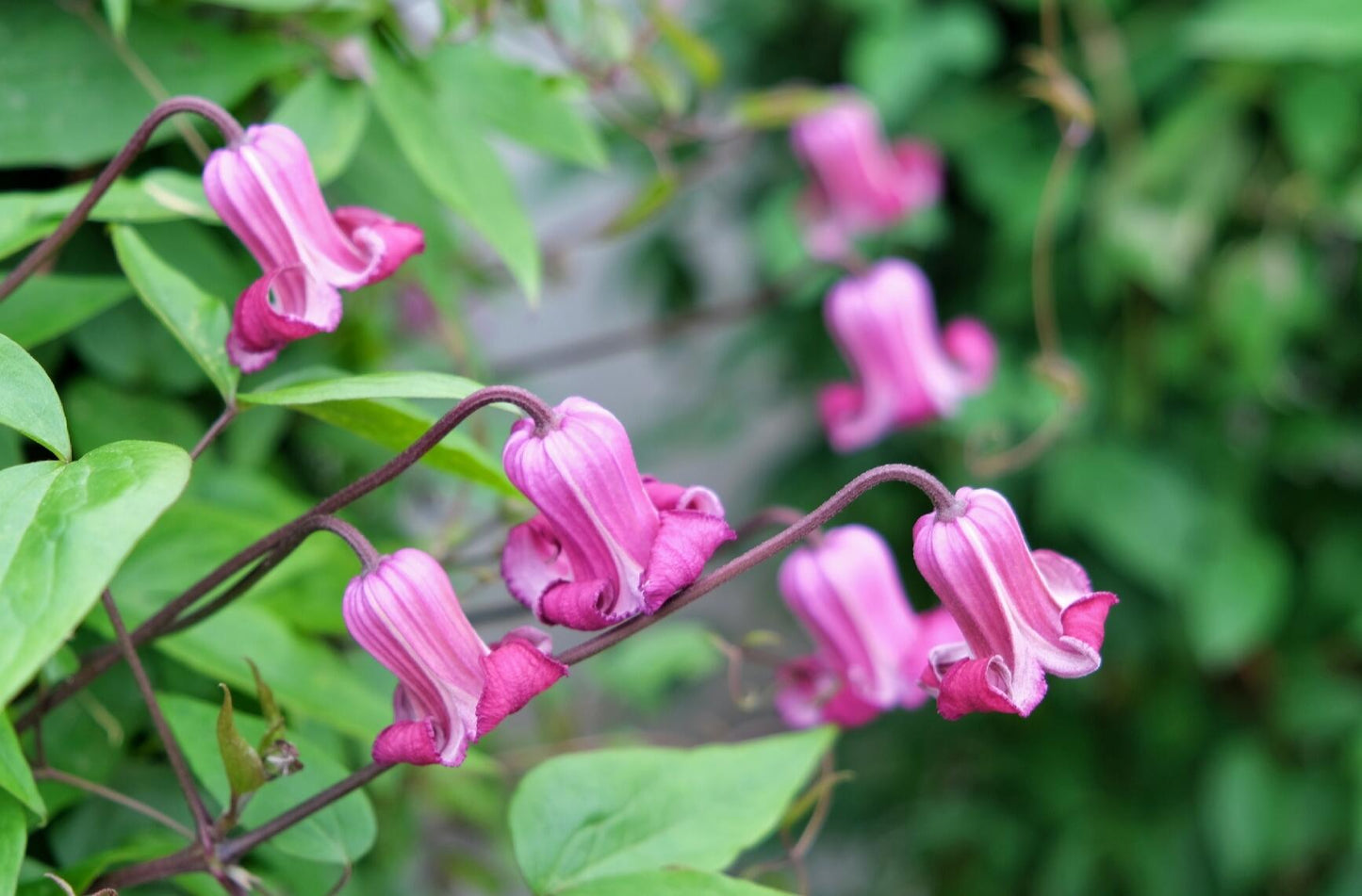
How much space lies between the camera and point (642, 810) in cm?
50

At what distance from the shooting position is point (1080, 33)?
1261 mm

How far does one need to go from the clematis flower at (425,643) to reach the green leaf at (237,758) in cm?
4

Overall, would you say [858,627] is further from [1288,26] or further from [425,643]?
[1288,26]

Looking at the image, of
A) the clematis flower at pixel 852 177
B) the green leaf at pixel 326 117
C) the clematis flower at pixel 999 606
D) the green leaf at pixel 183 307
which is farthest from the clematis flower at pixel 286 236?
the clematis flower at pixel 852 177

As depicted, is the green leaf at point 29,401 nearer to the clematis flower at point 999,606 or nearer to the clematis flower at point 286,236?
the clematis flower at point 286,236

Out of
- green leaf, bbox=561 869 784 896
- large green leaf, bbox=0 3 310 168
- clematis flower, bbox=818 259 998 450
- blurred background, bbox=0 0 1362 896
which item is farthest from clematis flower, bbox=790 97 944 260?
green leaf, bbox=561 869 784 896

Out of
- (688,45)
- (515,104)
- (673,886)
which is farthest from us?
(688,45)

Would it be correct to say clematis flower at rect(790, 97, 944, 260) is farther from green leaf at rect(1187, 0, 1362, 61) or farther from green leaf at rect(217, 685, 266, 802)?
green leaf at rect(217, 685, 266, 802)

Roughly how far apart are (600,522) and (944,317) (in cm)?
109

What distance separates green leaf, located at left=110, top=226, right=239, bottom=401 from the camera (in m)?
0.46

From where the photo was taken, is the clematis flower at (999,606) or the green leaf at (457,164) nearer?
the clematis flower at (999,606)

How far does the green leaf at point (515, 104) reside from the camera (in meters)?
0.68

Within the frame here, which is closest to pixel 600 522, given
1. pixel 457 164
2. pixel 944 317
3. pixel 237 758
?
pixel 237 758

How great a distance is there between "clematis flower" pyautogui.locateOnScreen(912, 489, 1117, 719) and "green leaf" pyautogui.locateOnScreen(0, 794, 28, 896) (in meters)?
0.29
